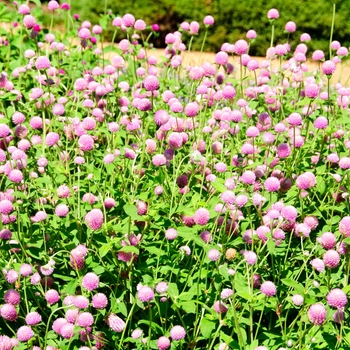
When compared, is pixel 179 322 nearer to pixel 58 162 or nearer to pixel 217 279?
pixel 217 279

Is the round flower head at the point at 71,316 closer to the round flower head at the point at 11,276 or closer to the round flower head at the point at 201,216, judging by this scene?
the round flower head at the point at 11,276

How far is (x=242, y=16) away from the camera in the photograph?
809 cm

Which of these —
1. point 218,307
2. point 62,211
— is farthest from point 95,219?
point 218,307

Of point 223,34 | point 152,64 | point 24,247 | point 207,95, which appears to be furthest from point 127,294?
point 223,34

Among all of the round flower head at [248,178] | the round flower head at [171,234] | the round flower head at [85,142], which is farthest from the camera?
the round flower head at [85,142]

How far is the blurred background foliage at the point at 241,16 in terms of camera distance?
25.4ft

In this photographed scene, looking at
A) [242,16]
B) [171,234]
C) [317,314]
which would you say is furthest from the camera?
[242,16]

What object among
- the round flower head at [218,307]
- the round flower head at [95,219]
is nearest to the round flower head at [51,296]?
the round flower head at [95,219]

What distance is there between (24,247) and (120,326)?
1.36 ft

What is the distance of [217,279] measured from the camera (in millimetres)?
1982

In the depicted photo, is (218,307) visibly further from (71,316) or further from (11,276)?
(11,276)

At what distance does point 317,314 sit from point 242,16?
22.4ft

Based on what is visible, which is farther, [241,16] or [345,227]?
[241,16]

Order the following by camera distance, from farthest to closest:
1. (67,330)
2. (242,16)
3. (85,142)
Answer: (242,16) → (85,142) → (67,330)
